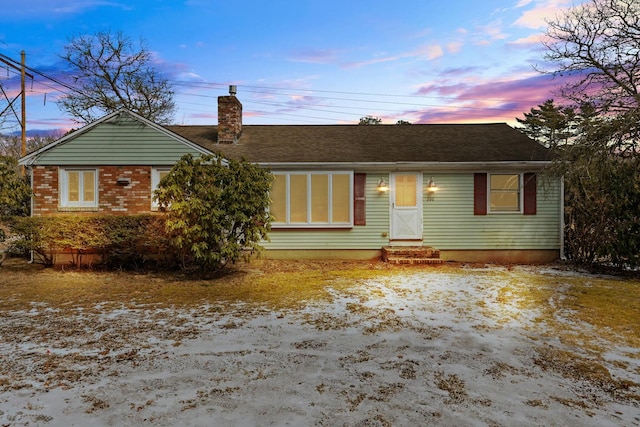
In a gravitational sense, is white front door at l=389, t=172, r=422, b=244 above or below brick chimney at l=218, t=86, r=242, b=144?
Answer: below

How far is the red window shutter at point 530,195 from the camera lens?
1068 cm

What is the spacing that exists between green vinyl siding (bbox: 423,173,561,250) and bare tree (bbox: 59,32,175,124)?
17829 mm

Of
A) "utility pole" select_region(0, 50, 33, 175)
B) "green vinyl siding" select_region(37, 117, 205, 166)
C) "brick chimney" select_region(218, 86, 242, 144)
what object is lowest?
"green vinyl siding" select_region(37, 117, 205, 166)

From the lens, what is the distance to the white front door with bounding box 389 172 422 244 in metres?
10.8

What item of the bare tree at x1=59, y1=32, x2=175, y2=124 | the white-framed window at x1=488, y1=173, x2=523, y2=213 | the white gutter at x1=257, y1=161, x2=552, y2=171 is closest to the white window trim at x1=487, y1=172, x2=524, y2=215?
the white-framed window at x1=488, y1=173, x2=523, y2=213

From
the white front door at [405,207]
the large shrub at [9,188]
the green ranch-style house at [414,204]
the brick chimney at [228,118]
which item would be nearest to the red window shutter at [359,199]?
the green ranch-style house at [414,204]

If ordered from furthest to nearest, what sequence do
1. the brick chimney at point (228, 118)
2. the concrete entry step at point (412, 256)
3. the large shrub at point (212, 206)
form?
the brick chimney at point (228, 118) → the concrete entry step at point (412, 256) → the large shrub at point (212, 206)

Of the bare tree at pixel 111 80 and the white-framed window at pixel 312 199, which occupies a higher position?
the bare tree at pixel 111 80

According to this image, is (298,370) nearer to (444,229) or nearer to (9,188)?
(444,229)

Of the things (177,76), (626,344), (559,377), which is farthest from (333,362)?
(177,76)

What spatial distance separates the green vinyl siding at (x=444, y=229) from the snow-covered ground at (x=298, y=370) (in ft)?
16.2

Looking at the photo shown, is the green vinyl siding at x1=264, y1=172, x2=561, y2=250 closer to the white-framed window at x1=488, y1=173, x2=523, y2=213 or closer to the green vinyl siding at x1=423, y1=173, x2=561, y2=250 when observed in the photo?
the green vinyl siding at x1=423, y1=173, x2=561, y2=250

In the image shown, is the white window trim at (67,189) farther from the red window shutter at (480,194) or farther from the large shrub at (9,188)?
the red window shutter at (480,194)

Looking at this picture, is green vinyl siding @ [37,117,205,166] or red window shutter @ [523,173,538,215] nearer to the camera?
green vinyl siding @ [37,117,205,166]
